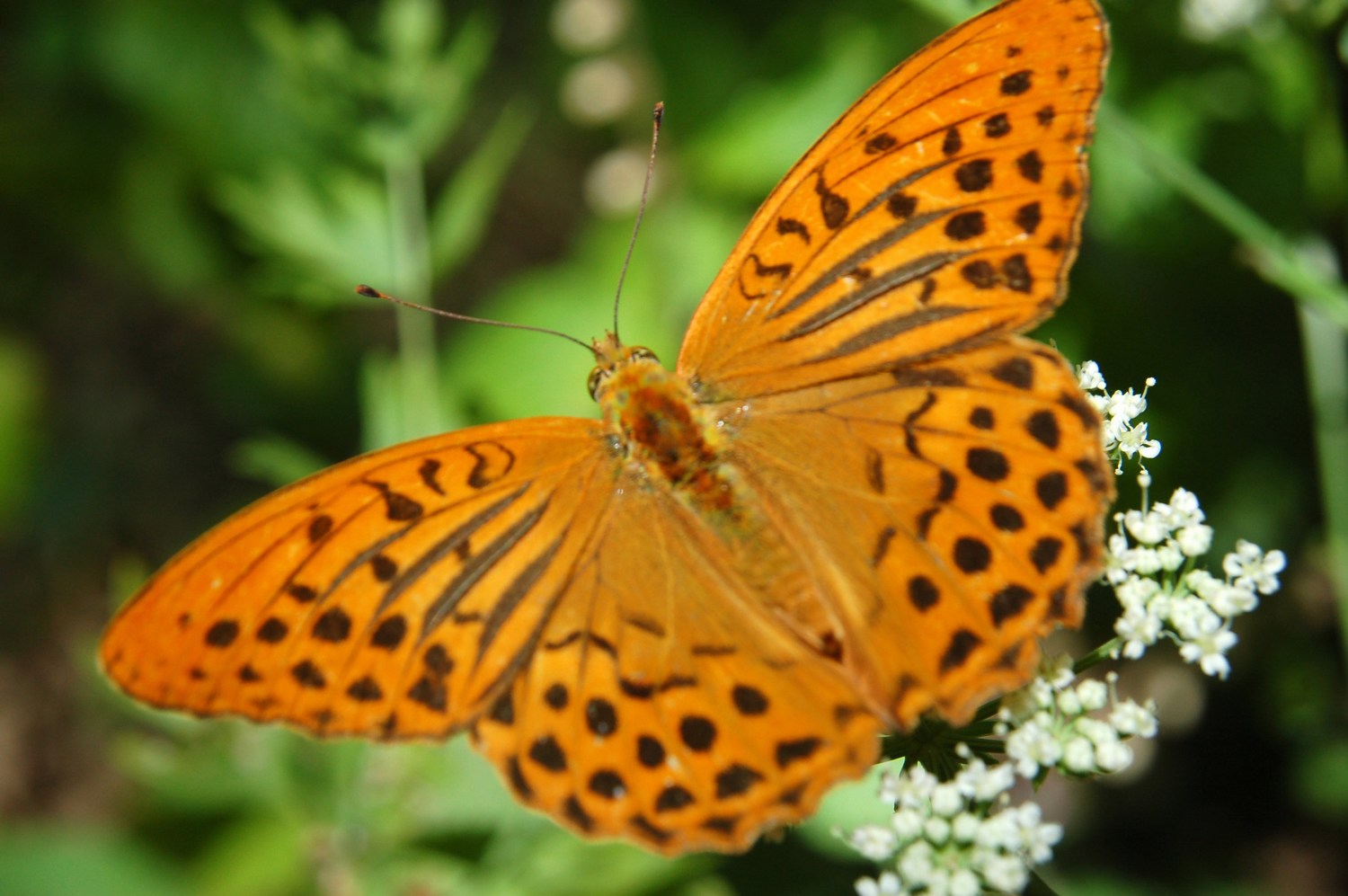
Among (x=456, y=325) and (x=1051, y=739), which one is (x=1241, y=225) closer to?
(x=1051, y=739)

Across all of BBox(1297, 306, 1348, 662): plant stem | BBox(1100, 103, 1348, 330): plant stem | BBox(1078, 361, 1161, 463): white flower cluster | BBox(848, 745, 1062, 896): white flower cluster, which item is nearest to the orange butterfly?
BBox(848, 745, 1062, 896): white flower cluster

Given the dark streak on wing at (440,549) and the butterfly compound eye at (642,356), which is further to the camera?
the butterfly compound eye at (642,356)

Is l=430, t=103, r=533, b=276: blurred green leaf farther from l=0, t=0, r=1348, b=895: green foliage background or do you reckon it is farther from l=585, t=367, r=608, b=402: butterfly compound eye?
l=585, t=367, r=608, b=402: butterfly compound eye

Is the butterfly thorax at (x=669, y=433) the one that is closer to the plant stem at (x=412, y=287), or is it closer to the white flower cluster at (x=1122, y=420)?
the white flower cluster at (x=1122, y=420)

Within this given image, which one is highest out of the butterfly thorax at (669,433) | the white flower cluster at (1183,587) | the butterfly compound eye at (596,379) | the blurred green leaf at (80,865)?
the blurred green leaf at (80,865)

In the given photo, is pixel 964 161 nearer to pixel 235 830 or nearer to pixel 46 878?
pixel 235 830

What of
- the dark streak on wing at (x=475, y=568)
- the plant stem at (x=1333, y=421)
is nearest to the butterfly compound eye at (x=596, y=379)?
the dark streak on wing at (x=475, y=568)
